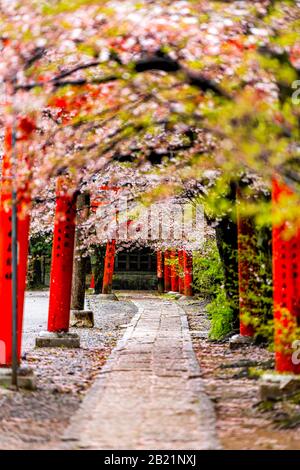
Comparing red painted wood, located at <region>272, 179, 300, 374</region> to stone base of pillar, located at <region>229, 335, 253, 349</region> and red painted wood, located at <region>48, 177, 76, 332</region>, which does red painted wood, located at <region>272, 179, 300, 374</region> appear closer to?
stone base of pillar, located at <region>229, 335, 253, 349</region>

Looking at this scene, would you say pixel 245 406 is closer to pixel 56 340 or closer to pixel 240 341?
pixel 240 341

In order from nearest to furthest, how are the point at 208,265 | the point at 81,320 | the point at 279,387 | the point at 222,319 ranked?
the point at 279,387
the point at 222,319
the point at 81,320
the point at 208,265

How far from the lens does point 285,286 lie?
335 inches

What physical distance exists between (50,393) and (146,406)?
5.50 feet

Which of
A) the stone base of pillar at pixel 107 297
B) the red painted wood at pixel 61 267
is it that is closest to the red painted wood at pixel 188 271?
the stone base of pillar at pixel 107 297

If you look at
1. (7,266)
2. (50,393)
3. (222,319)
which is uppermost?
(7,266)

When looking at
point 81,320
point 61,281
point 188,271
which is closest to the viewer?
point 61,281

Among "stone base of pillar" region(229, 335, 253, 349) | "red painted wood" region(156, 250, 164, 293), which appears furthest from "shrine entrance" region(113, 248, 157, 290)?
"stone base of pillar" region(229, 335, 253, 349)

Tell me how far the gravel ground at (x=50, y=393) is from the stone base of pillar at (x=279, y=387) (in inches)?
79.3

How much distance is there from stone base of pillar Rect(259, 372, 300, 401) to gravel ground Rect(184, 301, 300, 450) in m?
0.11

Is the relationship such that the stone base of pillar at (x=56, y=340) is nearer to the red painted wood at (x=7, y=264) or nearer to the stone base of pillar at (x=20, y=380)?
the red painted wood at (x=7, y=264)

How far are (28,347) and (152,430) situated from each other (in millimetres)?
7977

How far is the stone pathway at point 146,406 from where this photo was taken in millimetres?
6438

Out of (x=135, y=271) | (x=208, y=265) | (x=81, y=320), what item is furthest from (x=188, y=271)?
(x=135, y=271)
